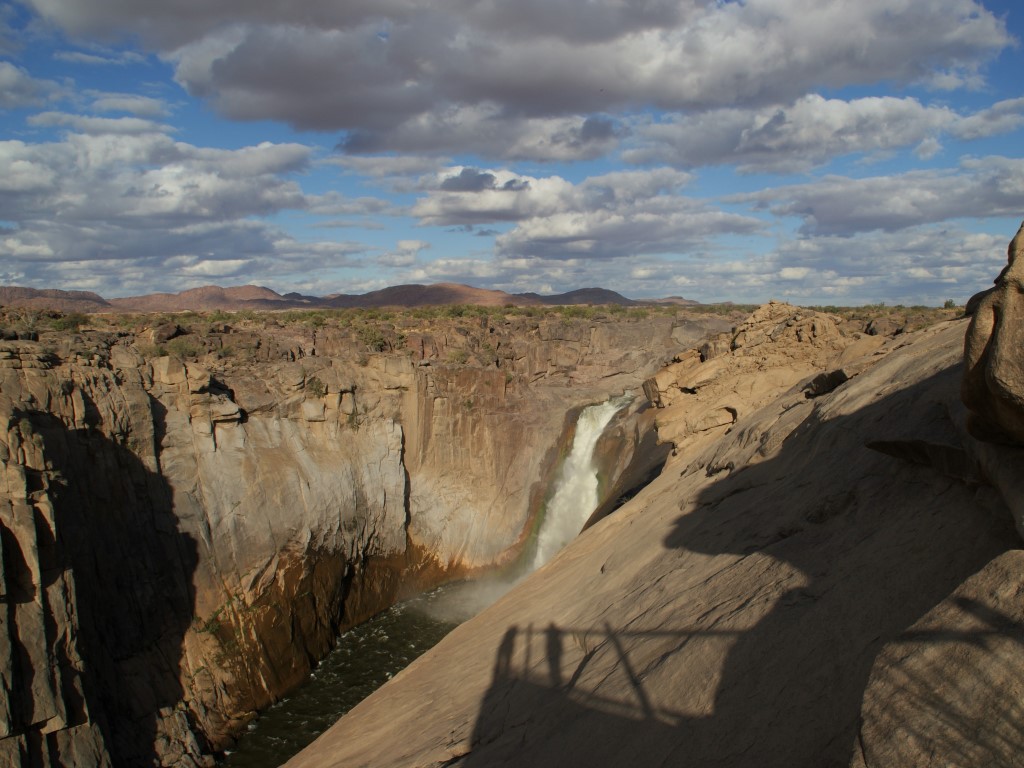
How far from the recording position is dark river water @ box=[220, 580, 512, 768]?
46.9 ft

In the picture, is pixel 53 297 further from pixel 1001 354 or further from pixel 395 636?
pixel 1001 354

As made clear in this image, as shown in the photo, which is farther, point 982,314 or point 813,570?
point 813,570

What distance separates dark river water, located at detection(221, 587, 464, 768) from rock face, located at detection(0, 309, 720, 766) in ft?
1.48

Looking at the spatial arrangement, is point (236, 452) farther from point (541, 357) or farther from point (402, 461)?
point (541, 357)

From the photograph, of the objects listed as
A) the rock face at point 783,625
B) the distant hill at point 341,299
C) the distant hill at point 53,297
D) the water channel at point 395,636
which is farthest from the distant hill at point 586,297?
the rock face at point 783,625

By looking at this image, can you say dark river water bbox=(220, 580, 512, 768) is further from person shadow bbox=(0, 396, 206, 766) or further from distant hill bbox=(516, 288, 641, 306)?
distant hill bbox=(516, 288, 641, 306)

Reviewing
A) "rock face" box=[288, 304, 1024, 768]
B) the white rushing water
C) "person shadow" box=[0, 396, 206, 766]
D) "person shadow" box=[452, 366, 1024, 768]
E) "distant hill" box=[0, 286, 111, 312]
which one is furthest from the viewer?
"distant hill" box=[0, 286, 111, 312]

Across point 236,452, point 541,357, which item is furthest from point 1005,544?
point 541,357

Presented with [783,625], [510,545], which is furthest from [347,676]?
[783,625]

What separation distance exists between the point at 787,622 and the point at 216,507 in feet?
45.6

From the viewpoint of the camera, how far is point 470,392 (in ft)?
77.1

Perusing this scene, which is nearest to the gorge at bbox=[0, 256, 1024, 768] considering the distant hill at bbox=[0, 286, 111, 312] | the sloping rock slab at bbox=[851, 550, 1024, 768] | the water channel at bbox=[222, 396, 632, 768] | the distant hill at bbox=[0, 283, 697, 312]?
the sloping rock slab at bbox=[851, 550, 1024, 768]

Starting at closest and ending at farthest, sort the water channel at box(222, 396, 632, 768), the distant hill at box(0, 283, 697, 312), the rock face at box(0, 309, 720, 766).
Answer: the rock face at box(0, 309, 720, 766) < the water channel at box(222, 396, 632, 768) < the distant hill at box(0, 283, 697, 312)

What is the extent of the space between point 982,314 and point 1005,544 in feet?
5.52
